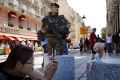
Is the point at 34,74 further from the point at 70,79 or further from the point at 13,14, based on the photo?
the point at 13,14

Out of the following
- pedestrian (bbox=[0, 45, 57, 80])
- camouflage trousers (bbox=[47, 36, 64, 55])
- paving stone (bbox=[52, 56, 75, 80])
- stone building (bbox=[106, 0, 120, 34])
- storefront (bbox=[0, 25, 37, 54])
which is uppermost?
stone building (bbox=[106, 0, 120, 34])

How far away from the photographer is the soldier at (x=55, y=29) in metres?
7.69

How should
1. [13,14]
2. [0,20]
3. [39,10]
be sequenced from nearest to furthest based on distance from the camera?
[0,20] → [13,14] → [39,10]

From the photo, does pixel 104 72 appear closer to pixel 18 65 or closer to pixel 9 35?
pixel 18 65

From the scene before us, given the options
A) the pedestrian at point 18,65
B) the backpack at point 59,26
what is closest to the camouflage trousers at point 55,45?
the backpack at point 59,26

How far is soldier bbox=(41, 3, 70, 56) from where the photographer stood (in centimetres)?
769

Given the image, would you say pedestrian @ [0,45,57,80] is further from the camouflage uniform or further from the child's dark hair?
the camouflage uniform

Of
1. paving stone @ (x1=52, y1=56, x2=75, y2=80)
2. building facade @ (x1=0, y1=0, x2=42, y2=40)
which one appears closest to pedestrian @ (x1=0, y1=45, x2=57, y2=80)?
paving stone @ (x1=52, y1=56, x2=75, y2=80)

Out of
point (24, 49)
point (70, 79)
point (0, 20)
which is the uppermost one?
point (0, 20)

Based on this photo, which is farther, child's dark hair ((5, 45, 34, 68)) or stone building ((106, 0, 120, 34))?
stone building ((106, 0, 120, 34))

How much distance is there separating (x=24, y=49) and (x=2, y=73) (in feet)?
0.77

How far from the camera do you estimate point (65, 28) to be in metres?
7.66

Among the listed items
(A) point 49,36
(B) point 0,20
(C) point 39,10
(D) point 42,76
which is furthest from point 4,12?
(D) point 42,76

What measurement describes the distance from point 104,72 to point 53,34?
305cm
